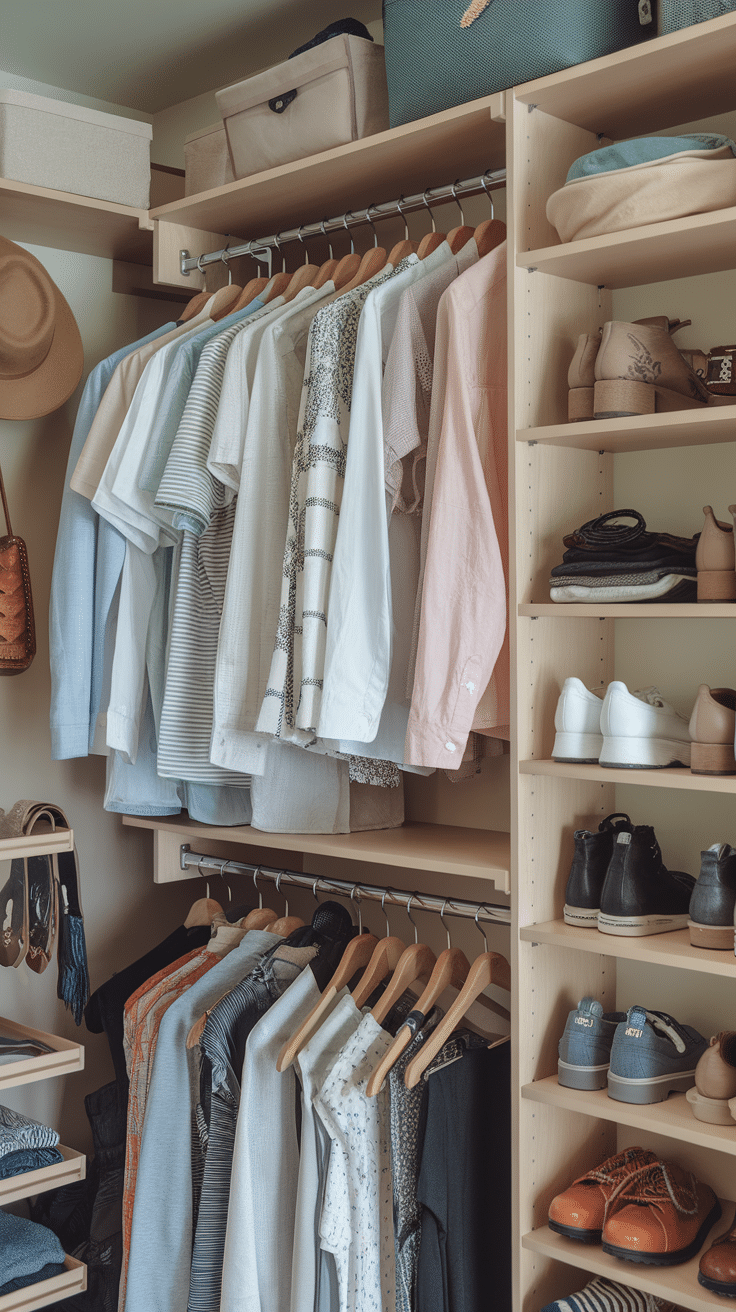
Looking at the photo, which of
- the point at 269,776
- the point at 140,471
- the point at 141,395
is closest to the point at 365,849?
the point at 269,776

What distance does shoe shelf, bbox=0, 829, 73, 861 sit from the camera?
6.29ft

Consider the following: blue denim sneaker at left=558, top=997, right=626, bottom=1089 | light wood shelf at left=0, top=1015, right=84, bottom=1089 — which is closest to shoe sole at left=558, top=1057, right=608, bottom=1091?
blue denim sneaker at left=558, top=997, right=626, bottom=1089

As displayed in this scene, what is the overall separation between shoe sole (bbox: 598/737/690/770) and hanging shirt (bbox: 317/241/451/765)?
1.17 ft

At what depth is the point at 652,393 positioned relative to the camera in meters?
1.63

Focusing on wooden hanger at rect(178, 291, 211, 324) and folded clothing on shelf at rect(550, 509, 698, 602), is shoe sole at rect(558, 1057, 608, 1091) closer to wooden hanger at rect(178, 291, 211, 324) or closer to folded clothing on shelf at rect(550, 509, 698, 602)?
folded clothing on shelf at rect(550, 509, 698, 602)

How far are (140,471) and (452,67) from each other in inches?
33.8

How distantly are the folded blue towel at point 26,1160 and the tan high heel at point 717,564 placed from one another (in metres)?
1.45

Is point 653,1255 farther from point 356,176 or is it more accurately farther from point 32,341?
point 32,341

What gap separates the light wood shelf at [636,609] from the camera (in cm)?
149

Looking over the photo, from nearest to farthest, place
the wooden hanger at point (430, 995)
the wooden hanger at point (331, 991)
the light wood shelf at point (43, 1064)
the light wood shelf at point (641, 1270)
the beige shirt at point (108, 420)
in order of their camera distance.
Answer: the light wood shelf at point (641, 1270)
the wooden hanger at point (430, 995)
the wooden hanger at point (331, 991)
the light wood shelf at point (43, 1064)
the beige shirt at point (108, 420)

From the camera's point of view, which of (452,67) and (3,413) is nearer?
(452,67)

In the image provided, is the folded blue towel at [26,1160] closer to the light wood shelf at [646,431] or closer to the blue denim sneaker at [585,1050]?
the blue denim sneaker at [585,1050]

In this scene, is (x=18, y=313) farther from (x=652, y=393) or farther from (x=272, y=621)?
(x=652, y=393)

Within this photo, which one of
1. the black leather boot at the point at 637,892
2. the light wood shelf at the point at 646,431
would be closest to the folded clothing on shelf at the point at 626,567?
the light wood shelf at the point at 646,431
